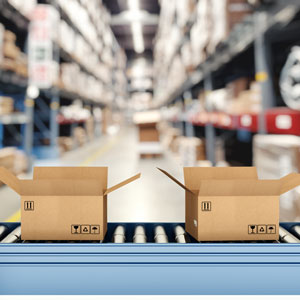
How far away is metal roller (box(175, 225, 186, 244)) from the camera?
4.48 feet

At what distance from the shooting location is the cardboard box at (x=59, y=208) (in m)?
1.24

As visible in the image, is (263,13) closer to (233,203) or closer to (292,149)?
(292,149)

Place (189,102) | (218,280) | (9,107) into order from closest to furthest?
(218,280), (9,107), (189,102)

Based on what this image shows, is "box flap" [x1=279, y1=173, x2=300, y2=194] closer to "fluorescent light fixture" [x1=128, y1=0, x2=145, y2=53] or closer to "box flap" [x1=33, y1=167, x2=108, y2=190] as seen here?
"box flap" [x1=33, y1=167, x2=108, y2=190]

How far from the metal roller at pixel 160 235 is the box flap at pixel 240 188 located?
0.30 m

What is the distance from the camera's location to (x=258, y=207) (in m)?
1.25

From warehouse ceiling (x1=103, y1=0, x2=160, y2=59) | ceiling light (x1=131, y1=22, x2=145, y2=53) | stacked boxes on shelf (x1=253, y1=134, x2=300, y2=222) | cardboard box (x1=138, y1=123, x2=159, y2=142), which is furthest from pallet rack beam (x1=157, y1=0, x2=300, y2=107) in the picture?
ceiling light (x1=131, y1=22, x2=145, y2=53)

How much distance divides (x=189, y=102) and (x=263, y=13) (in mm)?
4367

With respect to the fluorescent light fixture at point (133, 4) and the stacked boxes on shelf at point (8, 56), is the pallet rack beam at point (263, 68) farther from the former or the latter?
the fluorescent light fixture at point (133, 4)

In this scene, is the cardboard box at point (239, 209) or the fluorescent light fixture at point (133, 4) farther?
the fluorescent light fixture at point (133, 4)

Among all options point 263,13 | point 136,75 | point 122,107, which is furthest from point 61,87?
point 136,75

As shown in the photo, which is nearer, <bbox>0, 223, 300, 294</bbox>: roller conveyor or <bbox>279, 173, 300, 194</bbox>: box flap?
<bbox>0, 223, 300, 294</bbox>: roller conveyor

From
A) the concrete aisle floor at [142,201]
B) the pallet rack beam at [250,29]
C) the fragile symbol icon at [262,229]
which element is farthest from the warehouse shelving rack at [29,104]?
the fragile symbol icon at [262,229]

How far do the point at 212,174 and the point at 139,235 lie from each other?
17.6 inches
